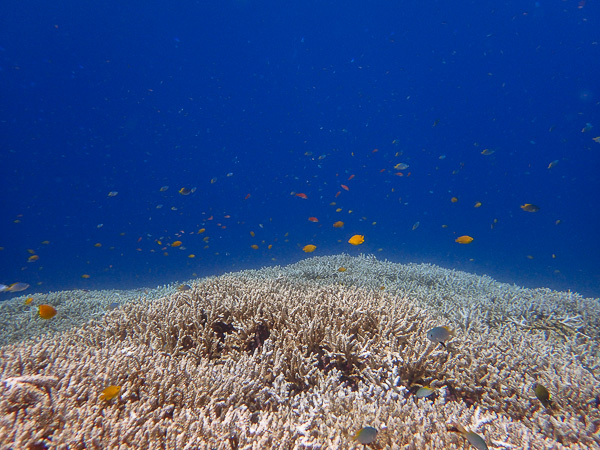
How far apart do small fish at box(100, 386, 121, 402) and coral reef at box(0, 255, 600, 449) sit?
0.04m

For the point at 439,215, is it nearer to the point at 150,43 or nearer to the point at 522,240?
the point at 522,240

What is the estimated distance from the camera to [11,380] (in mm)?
1937

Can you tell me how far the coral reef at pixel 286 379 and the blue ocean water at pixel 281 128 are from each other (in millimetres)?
31963

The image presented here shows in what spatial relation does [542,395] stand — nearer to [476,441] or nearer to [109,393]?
[476,441]

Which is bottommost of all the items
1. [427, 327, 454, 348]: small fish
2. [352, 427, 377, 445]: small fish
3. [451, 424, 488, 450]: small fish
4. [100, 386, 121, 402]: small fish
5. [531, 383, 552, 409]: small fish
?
[451, 424, 488, 450]: small fish

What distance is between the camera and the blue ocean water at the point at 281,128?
141 feet

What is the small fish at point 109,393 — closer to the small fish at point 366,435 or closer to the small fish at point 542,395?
the small fish at point 366,435

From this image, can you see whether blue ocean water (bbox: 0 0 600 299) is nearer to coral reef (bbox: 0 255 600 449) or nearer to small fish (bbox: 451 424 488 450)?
coral reef (bbox: 0 255 600 449)

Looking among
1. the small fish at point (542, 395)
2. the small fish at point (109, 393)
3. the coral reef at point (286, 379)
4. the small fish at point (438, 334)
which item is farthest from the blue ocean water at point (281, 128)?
the small fish at point (542, 395)

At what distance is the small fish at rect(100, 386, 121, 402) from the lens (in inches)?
77.9

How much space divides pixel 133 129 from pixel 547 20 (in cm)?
8021

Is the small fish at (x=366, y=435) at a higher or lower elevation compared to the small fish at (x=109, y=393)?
lower

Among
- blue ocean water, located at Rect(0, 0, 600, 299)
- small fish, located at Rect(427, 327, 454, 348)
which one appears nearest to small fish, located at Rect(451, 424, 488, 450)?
small fish, located at Rect(427, 327, 454, 348)

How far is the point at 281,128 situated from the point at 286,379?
7065 cm
